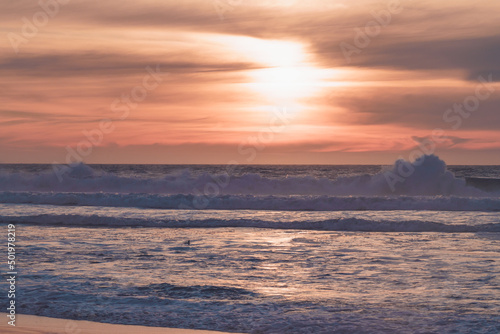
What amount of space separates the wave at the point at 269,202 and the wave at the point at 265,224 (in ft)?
21.9

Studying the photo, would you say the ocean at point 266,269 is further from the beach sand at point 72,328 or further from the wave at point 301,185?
the wave at point 301,185

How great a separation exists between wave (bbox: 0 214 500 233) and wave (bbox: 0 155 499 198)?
16652 millimetres

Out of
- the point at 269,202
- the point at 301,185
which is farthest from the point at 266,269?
the point at 301,185

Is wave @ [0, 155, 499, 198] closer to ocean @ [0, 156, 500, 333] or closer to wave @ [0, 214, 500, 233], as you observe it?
Answer: ocean @ [0, 156, 500, 333]

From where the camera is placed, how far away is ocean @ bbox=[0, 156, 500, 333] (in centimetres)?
750

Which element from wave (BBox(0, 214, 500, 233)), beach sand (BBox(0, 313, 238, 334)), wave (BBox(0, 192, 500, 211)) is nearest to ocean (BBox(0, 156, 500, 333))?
wave (BBox(0, 214, 500, 233))

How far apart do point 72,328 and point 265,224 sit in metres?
13.1

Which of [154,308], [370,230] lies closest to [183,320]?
[154,308]

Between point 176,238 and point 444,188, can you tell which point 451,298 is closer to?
point 176,238

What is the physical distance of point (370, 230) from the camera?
18672 mm

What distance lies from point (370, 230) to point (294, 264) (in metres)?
8.11

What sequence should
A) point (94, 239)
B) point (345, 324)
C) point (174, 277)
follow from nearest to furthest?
point (345, 324) < point (174, 277) < point (94, 239)
